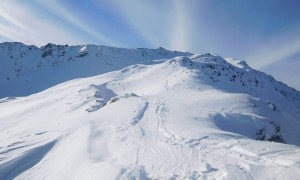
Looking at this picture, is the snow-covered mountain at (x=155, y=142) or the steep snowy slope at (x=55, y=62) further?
the steep snowy slope at (x=55, y=62)

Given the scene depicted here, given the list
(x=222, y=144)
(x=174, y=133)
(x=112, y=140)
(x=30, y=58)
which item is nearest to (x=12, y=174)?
(x=112, y=140)

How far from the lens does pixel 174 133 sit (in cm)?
1401

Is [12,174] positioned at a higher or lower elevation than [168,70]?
lower

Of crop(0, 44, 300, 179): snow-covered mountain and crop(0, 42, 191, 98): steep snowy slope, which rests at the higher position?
crop(0, 42, 191, 98): steep snowy slope

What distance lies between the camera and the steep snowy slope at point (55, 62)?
254ft

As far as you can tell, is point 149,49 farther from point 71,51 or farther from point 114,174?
point 114,174

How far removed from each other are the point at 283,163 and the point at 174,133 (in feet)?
20.8

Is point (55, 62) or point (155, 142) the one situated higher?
point (55, 62)

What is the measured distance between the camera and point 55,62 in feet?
307

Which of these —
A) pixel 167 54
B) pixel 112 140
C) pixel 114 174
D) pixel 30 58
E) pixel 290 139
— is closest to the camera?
pixel 114 174

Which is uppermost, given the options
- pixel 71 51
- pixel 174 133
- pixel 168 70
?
pixel 71 51

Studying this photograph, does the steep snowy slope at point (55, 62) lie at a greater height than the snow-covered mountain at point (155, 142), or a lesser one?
greater

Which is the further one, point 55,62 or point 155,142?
point 55,62

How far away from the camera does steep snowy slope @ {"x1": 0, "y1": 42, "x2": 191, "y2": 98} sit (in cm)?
7744
